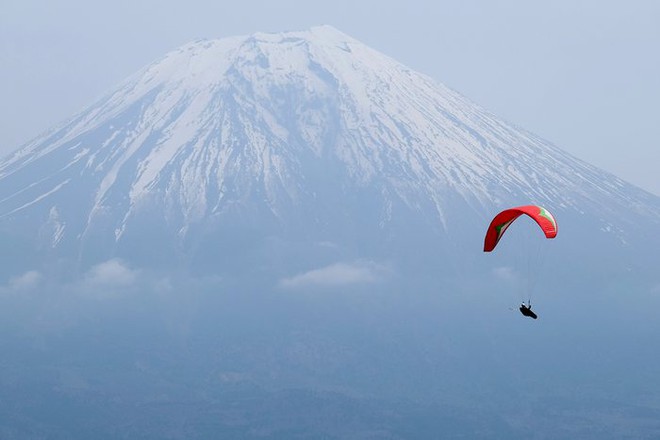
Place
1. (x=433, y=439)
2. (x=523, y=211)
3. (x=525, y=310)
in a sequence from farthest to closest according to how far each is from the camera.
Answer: (x=433, y=439)
(x=523, y=211)
(x=525, y=310)

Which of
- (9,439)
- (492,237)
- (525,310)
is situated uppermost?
(9,439)

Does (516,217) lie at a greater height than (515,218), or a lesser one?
greater

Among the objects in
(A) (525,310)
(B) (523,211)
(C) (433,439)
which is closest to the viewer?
(A) (525,310)

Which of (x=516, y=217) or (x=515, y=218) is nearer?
(x=515, y=218)

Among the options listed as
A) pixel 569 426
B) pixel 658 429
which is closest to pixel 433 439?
pixel 569 426

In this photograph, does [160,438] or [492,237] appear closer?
[492,237]

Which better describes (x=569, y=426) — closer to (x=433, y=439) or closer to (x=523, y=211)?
(x=433, y=439)

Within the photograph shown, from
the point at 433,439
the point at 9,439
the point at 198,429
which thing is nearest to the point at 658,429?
the point at 433,439

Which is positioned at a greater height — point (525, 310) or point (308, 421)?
point (308, 421)
